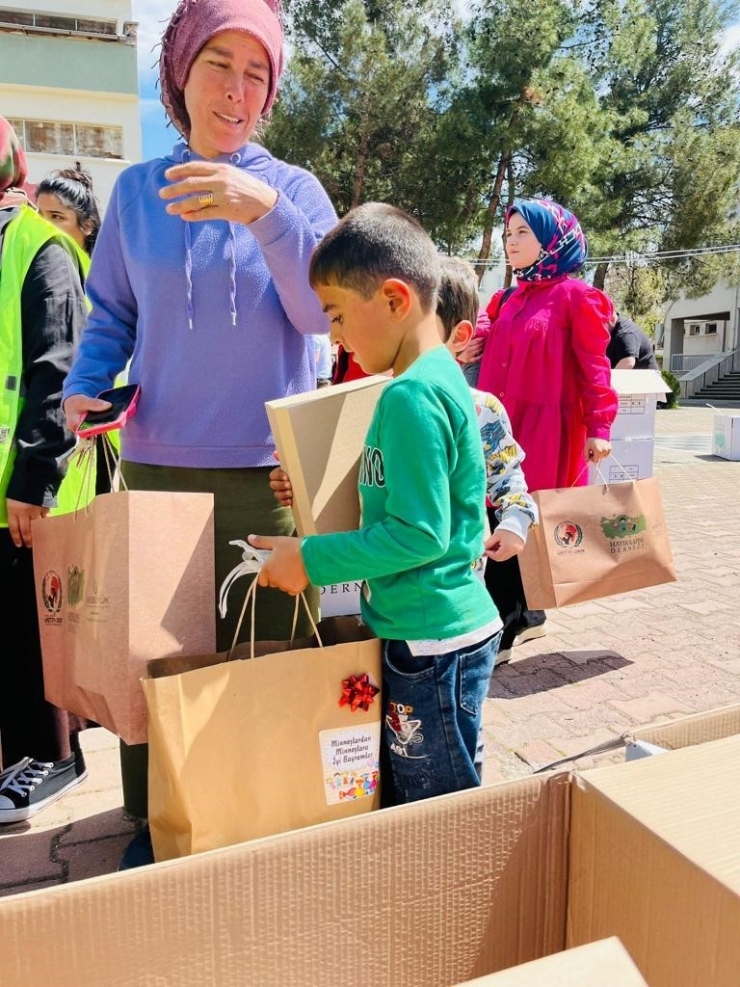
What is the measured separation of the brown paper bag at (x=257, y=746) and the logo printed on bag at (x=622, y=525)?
6.35 feet

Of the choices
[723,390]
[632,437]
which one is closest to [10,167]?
[632,437]

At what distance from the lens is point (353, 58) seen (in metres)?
20.2

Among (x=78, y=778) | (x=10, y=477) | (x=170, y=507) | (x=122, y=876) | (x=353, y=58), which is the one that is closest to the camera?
(x=122, y=876)

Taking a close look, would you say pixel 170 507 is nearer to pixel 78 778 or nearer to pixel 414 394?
pixel 414 394

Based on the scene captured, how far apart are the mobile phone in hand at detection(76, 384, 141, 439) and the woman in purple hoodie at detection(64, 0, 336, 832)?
24 mm

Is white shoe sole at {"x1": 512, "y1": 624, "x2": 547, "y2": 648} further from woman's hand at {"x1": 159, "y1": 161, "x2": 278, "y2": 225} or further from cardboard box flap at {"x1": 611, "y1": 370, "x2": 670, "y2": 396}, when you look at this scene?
woman's hand at {"x1": 159, "y1": 161, "x2": 278, "y2": 225}

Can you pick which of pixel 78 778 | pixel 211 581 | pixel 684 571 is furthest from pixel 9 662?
pixel 684 571

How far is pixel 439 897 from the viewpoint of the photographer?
1.13 metres

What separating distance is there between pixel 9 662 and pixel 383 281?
1.57m

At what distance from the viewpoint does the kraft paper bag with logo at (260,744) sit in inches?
49.8

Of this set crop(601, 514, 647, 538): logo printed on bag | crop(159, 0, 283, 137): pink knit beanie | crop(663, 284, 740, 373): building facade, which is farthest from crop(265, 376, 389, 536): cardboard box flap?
crop(663, 284, 740, 373): building facade

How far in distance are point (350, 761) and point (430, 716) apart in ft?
0.53

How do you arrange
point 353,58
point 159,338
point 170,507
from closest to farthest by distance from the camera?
1. point 170,507
2. point 159,338
3. point 353,58

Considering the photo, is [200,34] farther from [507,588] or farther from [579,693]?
[579,693]
